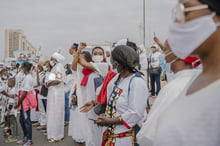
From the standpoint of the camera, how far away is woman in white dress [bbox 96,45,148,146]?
7.43 feet

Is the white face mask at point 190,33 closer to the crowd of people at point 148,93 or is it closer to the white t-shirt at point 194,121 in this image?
the crowd of people at point 148,93

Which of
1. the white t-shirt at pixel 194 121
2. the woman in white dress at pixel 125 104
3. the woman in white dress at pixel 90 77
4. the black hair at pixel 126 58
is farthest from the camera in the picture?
the woman in white dress at pixel 90 77

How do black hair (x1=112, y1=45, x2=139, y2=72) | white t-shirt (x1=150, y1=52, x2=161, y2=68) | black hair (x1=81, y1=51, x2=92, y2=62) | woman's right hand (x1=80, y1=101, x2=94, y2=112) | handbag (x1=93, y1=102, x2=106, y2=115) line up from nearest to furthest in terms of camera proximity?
black hair (x1=112, y1=45, x2=139, y2=72) → handbag (x1=93, y1=102, x2=106, y2=115) → woman's right hand (x1=80, y1=101, x2=94, y2=112) → black hair (x1=81, y1=51, x2=92, y2=62) → white t-shirt (x1=150, y1=52, x2=161, y2=68)

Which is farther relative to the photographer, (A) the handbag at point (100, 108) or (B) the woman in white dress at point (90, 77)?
(B) the woman in white dress at point (90, 77)

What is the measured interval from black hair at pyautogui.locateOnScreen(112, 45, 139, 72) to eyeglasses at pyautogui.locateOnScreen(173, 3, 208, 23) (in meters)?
1.37

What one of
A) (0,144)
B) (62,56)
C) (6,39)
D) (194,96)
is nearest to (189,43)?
(194,96)

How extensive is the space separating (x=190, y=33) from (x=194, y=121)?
351 millimetres

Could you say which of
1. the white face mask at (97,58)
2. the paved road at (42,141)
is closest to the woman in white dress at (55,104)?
the paved road at (42,141)

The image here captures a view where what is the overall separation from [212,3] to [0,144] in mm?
6064

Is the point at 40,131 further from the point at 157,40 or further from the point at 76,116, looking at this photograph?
the point at 157,40

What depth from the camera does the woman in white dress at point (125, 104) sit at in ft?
7.43

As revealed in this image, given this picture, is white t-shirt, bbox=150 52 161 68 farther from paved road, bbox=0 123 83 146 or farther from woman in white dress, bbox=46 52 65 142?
paved road, bbox=0 123 83 146

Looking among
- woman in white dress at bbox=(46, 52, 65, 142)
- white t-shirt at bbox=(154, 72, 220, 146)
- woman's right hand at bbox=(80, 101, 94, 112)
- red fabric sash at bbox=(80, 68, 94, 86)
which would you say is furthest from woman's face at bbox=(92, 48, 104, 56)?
white t-shirt at bbox=(154, 72, 220, 146)

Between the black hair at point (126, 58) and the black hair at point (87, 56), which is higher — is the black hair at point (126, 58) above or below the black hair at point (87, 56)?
below
